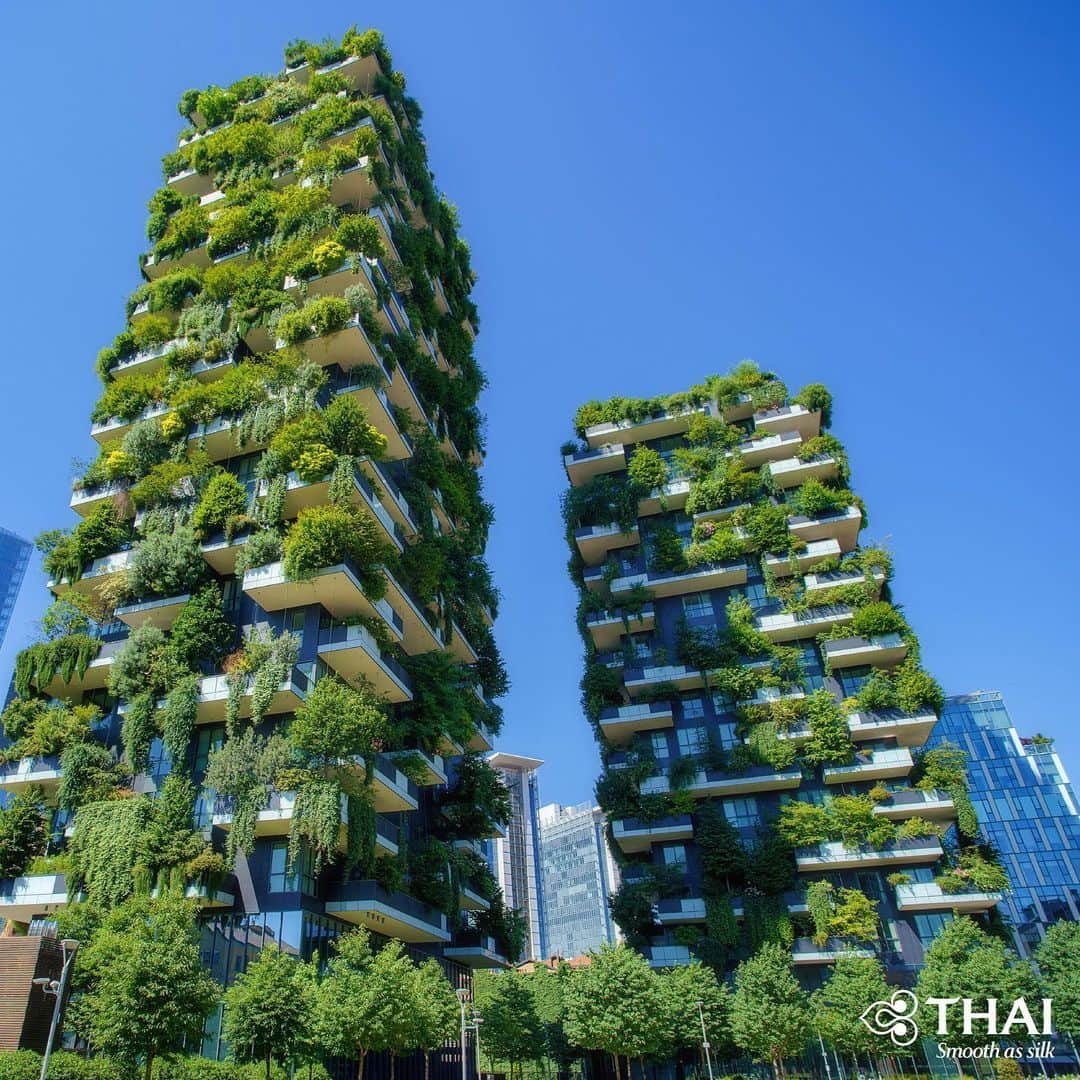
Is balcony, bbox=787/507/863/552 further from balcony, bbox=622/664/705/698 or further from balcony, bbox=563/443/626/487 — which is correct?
balcony, bbox=563/443/626/487

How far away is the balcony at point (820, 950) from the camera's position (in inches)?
1371

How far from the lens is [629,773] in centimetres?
4138

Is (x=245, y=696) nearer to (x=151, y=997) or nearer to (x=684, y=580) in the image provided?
(x=151, y=997)

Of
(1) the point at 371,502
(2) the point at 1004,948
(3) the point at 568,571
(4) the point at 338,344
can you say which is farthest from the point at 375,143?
(2) the point at 1004,948

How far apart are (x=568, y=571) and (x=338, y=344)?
68.8ft

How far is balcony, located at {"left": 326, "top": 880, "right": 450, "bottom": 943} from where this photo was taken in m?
27.6

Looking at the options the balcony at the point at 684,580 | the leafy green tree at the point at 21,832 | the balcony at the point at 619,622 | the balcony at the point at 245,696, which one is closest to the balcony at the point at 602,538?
the balcony at the point at 684,580

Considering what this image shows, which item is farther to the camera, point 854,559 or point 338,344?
point 854,559

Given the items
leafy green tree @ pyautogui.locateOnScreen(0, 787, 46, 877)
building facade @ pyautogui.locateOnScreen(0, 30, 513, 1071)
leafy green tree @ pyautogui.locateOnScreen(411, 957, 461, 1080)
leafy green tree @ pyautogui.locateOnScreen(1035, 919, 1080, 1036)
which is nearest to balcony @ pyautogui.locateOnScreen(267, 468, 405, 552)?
building facade @ pyautogui.locateOnScreen(0, 30, 513, 1071)

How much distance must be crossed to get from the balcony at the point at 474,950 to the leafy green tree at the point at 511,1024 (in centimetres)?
345

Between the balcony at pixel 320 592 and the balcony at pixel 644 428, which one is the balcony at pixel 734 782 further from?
the balcony at pixel 644 428

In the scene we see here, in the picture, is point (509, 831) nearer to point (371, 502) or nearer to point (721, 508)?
point (721, 508)

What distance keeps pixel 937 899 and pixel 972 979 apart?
817 centimetres

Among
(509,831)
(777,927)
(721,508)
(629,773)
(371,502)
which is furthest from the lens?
(509,831)
